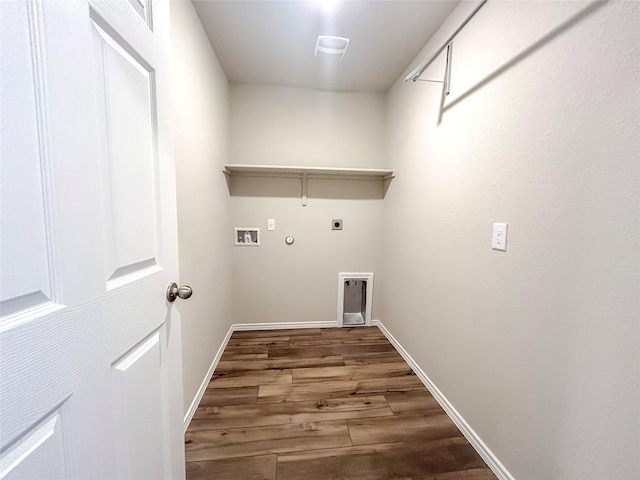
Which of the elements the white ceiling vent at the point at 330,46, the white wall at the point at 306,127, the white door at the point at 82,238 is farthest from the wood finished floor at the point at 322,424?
the white ceiling vent at the point at 330,46

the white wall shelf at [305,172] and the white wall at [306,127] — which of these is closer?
the white wall shelf at [305,172]

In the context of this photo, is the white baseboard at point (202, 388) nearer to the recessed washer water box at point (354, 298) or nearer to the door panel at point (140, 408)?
the door panel at point (140, 408)

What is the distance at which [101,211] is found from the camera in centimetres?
53

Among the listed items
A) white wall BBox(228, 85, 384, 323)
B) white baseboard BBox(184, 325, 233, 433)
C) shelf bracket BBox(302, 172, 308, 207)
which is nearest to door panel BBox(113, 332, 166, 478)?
white baseboard BBox(184, 325, 233, 433)

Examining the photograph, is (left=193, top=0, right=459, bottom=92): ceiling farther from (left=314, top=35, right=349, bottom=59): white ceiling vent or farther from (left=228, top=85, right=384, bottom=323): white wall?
(left=228, top=85, right=384, bottom=323): white wall

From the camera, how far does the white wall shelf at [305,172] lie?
84.6 inches

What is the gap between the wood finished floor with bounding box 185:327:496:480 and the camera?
1.16 meters

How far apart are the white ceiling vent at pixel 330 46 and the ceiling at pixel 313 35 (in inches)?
1.2

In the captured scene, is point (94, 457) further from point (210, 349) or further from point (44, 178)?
point (210, 349)

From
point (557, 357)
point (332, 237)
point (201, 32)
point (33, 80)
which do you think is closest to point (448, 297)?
point (557, 357)

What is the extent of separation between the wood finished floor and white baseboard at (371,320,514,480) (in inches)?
1.1

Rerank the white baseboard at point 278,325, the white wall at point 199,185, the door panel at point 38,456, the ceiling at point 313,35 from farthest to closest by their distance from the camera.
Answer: the white baseboard at point 278,325, the ceiling at point 313,35, the white wall at point 199,185, the door panel at point 38,456

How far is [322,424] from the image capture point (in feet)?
4.55

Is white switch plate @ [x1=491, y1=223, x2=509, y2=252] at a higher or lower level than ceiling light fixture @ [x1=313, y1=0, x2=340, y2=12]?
lower
